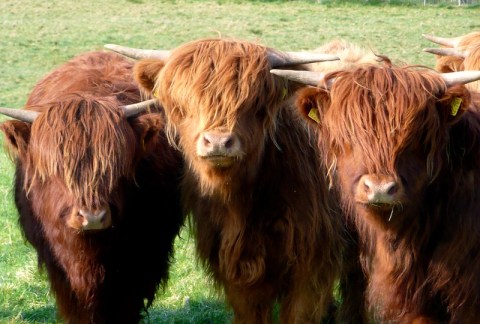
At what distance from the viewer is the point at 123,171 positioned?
14.7 feet

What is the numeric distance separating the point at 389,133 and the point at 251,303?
1408mm

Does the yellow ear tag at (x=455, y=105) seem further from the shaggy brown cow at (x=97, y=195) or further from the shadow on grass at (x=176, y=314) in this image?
the shadow on grass at (x=176, y=314)

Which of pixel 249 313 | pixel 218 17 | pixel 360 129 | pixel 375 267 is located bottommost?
pixel 218 17

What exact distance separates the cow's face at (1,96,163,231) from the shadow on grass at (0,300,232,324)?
1053 millimetres

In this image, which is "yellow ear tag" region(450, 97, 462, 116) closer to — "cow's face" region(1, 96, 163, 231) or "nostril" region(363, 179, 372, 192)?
"nostril" region(363, 179, 372, 192)

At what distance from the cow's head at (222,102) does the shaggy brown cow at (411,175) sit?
26 cm

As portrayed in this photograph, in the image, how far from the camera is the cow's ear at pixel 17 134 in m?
4.48

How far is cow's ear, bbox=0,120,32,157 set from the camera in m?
4.48

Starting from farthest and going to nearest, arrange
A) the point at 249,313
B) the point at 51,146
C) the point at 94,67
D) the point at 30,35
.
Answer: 1. the point at 30,35
2. the point at 94,67
3. the point at 249,313
4. the point at 51,146

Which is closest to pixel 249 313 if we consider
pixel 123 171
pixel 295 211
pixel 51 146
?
pixel 295 211

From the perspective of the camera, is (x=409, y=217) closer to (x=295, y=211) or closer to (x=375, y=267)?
(x=375, y=267)

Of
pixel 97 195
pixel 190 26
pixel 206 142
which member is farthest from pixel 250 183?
pixel 190 26

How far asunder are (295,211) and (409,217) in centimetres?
75

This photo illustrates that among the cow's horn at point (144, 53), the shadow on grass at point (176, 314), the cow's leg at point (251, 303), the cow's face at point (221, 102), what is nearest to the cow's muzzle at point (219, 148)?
the cow's face at point (221, 102)
